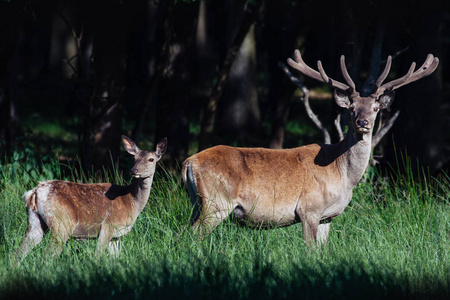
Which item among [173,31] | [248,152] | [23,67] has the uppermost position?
[173,31]

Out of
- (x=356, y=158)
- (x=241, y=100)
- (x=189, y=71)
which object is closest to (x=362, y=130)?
(x=356, y=158)

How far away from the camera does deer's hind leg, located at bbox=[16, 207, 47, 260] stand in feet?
18.9

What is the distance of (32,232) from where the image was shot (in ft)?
19.2

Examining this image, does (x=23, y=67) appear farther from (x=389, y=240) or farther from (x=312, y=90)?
(x=389, y=240)

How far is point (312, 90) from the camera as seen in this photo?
2183 centimetres

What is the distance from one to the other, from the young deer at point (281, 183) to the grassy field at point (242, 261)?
177 millimetres

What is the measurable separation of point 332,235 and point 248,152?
1.15 m

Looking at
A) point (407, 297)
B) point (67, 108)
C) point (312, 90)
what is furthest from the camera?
point (312, 90)

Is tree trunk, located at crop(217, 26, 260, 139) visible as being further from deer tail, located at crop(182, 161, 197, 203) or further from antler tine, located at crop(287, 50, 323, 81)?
deer tail, located at crop(182, 161, 197, 203)

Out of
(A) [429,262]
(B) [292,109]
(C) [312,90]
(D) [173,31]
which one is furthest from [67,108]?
(A) [429,262]

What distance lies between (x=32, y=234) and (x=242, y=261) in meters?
1.86

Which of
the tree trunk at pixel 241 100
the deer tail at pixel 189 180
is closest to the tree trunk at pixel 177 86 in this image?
the deer tail at pixel 189 180

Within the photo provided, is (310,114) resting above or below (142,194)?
above

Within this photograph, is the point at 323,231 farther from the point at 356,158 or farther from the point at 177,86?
the point at 177,86
